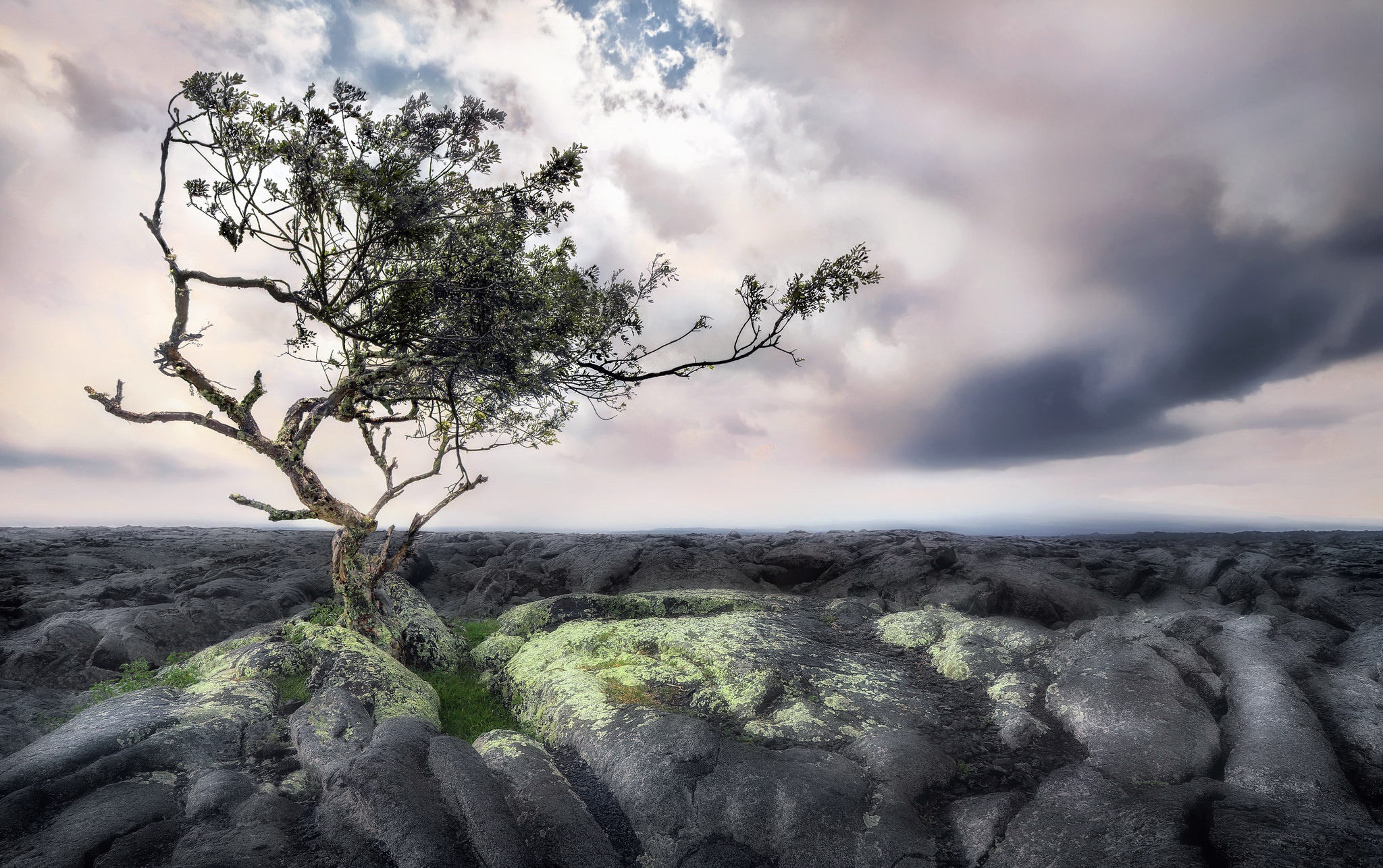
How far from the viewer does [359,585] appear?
15.9 m

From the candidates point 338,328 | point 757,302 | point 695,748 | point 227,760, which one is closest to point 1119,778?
point 695,748

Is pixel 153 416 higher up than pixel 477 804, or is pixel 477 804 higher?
pixel 153 416

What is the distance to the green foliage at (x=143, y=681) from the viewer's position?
1237 cm

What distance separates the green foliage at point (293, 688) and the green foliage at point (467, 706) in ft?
9.46

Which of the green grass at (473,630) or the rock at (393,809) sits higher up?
the rock at (393,809)

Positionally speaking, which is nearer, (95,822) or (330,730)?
(95,822)

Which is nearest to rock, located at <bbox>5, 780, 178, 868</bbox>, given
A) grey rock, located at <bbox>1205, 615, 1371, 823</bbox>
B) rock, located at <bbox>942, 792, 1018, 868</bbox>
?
rock, located at <bbox>942, 792, 1018, 868</bbox>

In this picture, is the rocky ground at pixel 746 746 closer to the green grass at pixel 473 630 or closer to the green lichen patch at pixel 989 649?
the green lichen patch at pixel 989 649

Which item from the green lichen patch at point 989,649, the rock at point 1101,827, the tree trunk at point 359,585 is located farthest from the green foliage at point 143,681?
the green lichen patch at point 989,649

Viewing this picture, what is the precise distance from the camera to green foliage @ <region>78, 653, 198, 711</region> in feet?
40.6

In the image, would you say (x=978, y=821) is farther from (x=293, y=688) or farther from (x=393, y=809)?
(x=293, y=688)

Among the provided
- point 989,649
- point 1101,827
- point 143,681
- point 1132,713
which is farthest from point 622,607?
point 1101,827

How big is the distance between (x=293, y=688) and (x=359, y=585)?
380 cm

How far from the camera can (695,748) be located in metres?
8.57
